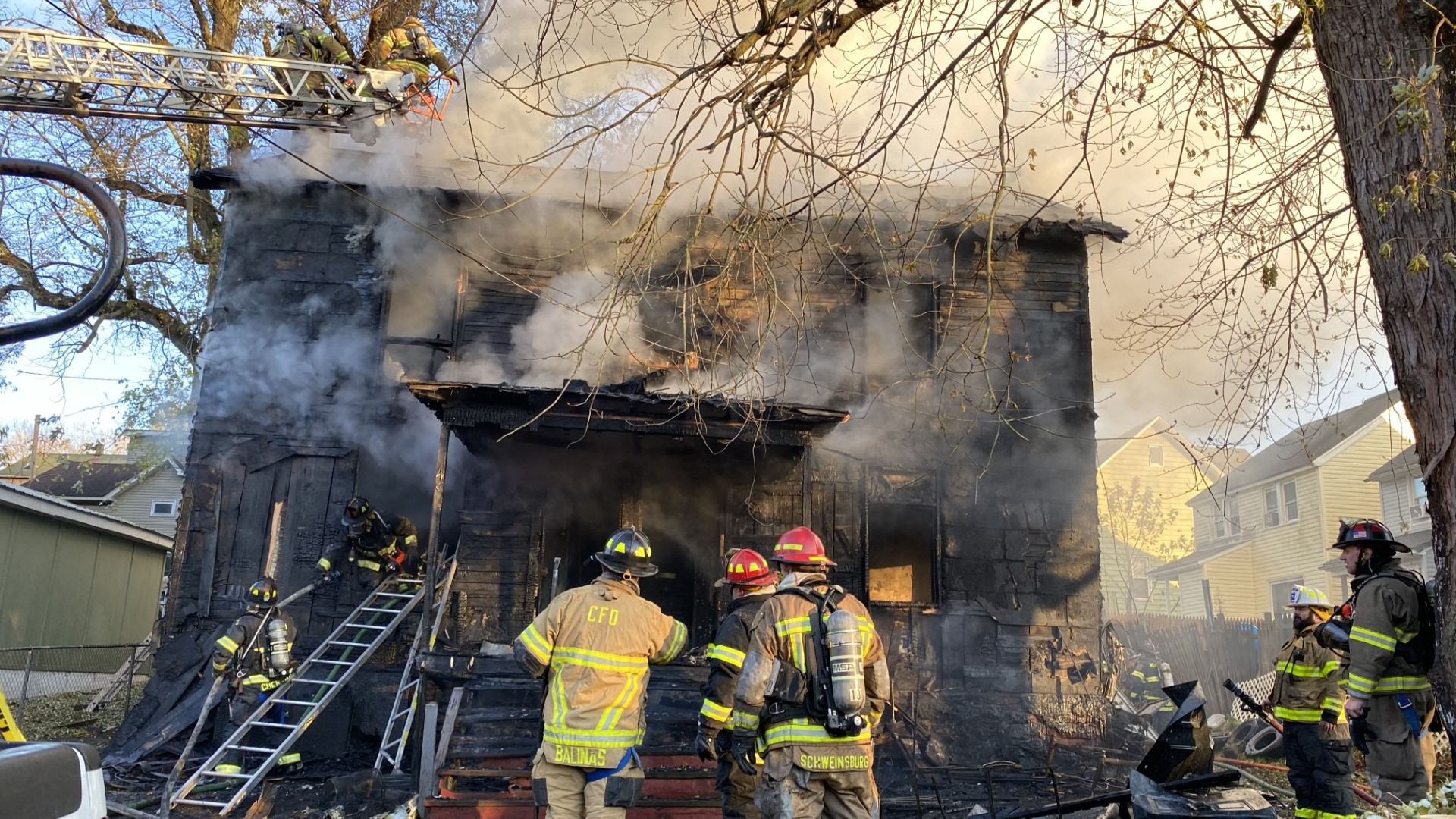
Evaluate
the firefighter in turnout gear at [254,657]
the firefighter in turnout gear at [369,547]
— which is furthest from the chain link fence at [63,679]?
the firefighter in turnout gear at [369,547]

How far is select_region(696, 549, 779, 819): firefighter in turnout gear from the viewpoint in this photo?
16.2 ft

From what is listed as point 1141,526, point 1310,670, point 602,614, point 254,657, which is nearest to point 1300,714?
point 1310,670

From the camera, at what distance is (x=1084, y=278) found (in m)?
12.4

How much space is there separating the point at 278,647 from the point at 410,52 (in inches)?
262

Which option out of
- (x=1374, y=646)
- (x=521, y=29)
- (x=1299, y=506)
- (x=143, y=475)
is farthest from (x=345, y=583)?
(x=1299, y=506)

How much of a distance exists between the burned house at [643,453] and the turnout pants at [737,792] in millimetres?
5360

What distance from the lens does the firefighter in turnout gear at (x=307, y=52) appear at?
33.8ft

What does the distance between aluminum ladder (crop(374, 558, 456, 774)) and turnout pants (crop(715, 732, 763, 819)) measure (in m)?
4.18

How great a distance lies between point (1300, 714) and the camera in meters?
6.66

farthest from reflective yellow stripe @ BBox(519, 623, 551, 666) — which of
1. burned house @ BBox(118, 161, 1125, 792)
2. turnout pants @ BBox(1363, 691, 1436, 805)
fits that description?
burned house @ BBox(118, 161, 1125, 792)

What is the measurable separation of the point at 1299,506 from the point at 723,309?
82.3ft

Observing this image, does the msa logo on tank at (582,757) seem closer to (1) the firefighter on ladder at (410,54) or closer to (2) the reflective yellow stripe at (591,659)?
(2) the reflective yellow stripe at (591,659)

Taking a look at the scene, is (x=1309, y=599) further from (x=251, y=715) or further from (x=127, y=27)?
(x=127, y=27)

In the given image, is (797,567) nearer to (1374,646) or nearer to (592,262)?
(1374,646)
